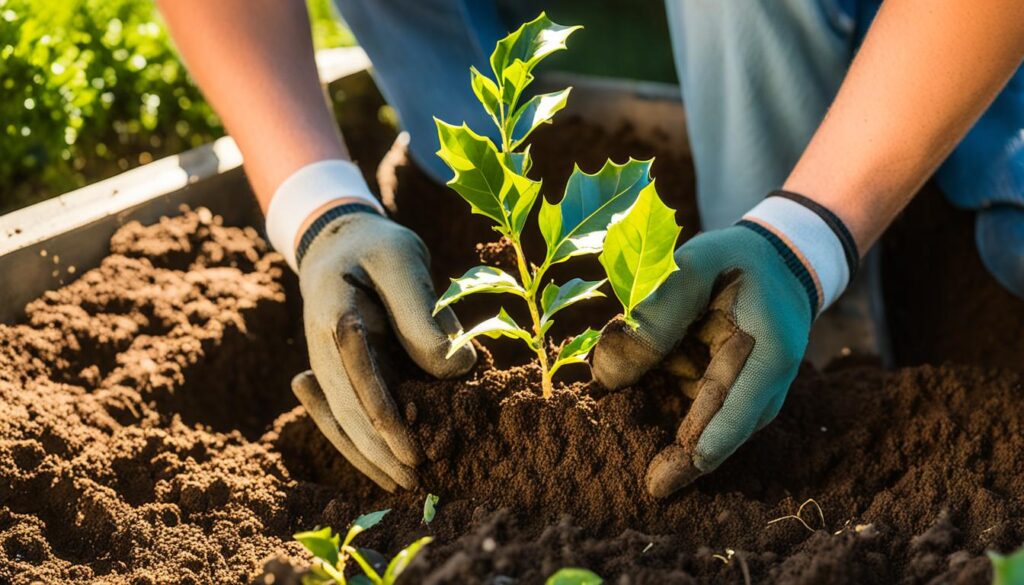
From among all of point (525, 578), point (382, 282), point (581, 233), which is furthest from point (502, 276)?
point (525, 578)

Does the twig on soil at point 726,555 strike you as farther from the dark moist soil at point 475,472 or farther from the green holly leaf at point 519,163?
the green holly leaf at point 519,163

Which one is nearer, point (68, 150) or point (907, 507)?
point (907, 507)

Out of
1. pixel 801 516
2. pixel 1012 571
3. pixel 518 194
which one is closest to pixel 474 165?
pixel 518 194

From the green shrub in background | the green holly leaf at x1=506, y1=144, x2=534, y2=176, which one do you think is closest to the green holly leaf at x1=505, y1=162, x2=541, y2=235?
the green holly leaf at x1=506, y1=144, x2=534, y2=176

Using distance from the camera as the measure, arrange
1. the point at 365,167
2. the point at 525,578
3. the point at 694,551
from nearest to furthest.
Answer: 1. the point at 525,578
2. the point at 694,551
3. the point at 365,167

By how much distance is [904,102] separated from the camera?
1.77 m

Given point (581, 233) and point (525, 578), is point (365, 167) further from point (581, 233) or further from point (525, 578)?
point (525, 578)

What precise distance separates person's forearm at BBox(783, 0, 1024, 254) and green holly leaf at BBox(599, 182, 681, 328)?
1.73 feet

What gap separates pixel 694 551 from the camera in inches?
59.1

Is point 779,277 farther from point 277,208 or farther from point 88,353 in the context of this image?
point 88,353

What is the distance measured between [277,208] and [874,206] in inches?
47.4

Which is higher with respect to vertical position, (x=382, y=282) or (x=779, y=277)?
(x=382, y=282)

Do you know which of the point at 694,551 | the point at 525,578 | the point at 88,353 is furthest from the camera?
the point at 88,353

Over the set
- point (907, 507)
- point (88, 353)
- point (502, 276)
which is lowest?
point (907, 507)
